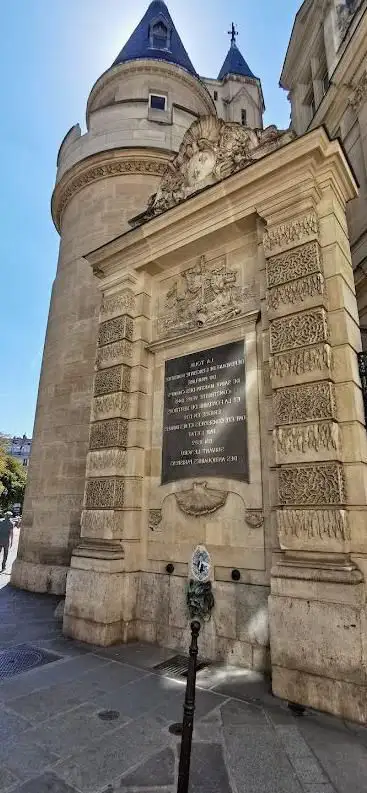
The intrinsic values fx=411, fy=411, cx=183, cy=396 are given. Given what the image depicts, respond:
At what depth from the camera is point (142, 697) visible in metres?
4.59

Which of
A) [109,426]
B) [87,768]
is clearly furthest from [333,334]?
[87,768]

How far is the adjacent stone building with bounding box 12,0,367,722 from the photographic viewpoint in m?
4.73

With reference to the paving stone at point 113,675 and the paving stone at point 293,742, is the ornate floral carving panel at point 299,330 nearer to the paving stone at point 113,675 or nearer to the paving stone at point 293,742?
the paving stone at point 293,742

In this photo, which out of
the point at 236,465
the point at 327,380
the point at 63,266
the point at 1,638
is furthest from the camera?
the point at 63,266

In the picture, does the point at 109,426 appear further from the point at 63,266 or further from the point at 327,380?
the point at 63,266

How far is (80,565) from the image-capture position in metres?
6.94

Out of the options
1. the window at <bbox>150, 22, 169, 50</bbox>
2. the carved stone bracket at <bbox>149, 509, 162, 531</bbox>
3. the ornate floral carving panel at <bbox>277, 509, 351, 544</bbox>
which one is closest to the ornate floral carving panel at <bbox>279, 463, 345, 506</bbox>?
the ornate floral carving panel at <bbox>277, 509, 351, 544</bbox>

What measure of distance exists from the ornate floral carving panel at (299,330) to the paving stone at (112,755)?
452 centimetres

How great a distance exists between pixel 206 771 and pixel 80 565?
4.14 metres

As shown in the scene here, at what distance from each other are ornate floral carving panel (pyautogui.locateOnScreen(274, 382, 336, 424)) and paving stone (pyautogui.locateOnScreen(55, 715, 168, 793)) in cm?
360

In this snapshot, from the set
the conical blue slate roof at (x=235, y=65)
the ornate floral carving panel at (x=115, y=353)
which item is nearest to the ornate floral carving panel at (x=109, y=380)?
the ornate floral carving panel at (x=115, y=353)

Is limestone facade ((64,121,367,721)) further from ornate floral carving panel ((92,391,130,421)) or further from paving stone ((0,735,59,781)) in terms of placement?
paving stone ((0,735,59,781))

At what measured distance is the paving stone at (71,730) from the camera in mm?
3660

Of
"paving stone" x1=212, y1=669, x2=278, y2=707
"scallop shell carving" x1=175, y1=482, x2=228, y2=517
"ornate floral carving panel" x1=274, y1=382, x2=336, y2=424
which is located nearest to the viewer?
"paving stone" x1=212, y1=669, x2=278, y2=707
